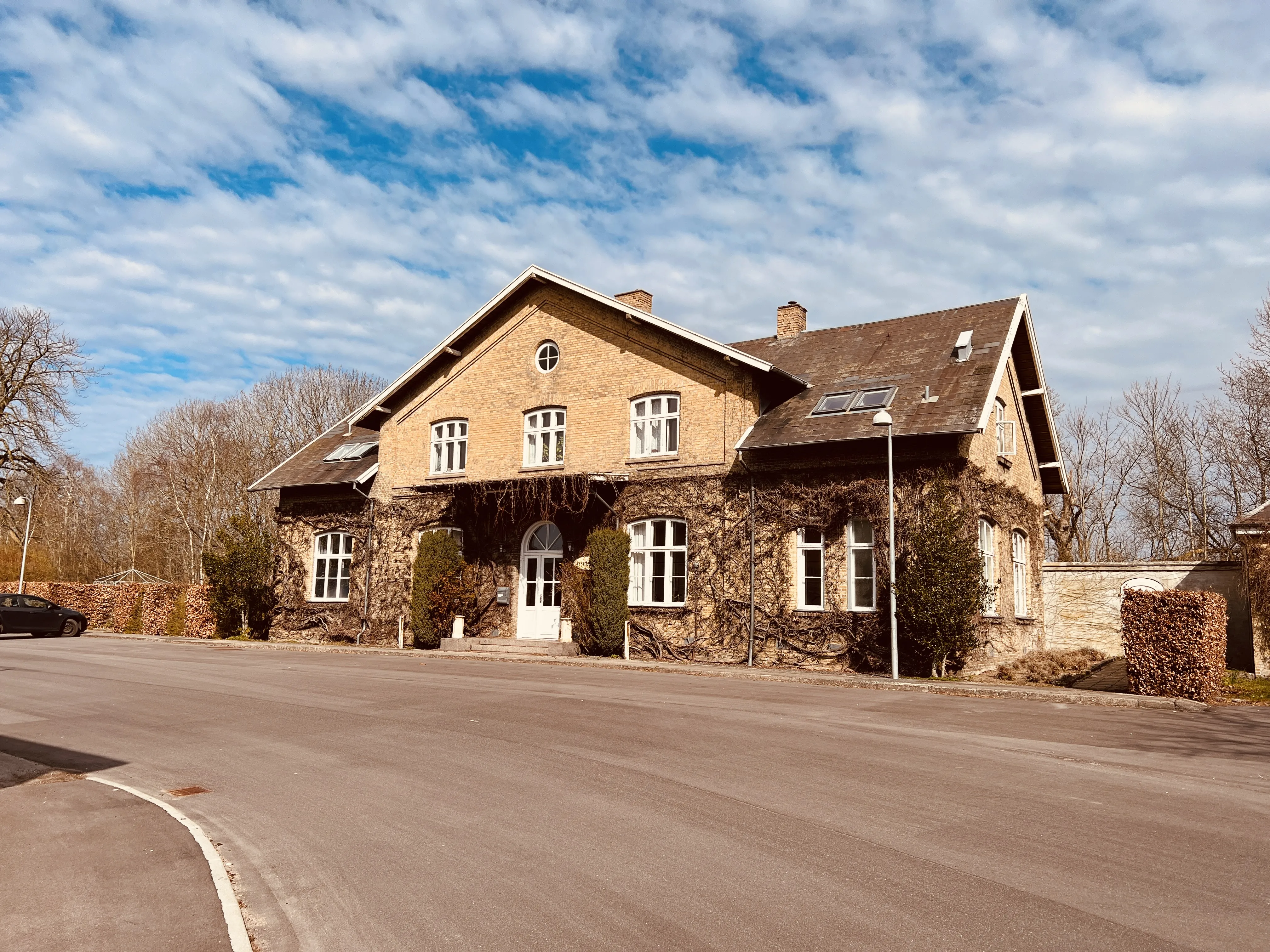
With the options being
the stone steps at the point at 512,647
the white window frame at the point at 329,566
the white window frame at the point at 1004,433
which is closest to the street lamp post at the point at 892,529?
the white window frame at the point at 1004,433

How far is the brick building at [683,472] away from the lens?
20.0 metres

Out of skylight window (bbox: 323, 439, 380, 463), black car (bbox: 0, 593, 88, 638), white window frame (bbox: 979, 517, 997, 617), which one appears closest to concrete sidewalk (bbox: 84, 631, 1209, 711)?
white window frame (bbox: 979, 517, 997, 617)

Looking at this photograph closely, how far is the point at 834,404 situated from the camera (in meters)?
20.8

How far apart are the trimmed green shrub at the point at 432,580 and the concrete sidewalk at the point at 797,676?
0.58m

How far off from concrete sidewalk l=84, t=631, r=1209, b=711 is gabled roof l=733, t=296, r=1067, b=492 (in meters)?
4.64

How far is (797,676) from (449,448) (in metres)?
12.6

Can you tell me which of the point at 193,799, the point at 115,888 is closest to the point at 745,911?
the point at 115,888

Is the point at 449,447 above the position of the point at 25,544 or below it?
above

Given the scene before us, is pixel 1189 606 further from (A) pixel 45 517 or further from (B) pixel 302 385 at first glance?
(A) pixel 45 517

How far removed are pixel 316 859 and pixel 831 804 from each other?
3.68 meters

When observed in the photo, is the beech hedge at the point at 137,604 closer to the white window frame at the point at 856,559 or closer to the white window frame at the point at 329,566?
the white window frame at the point at 329,566

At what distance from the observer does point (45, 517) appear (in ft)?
150

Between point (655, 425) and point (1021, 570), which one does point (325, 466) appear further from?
point (1021, 570)

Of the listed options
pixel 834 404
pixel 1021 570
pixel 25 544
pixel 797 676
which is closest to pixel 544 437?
pixel 834 404
